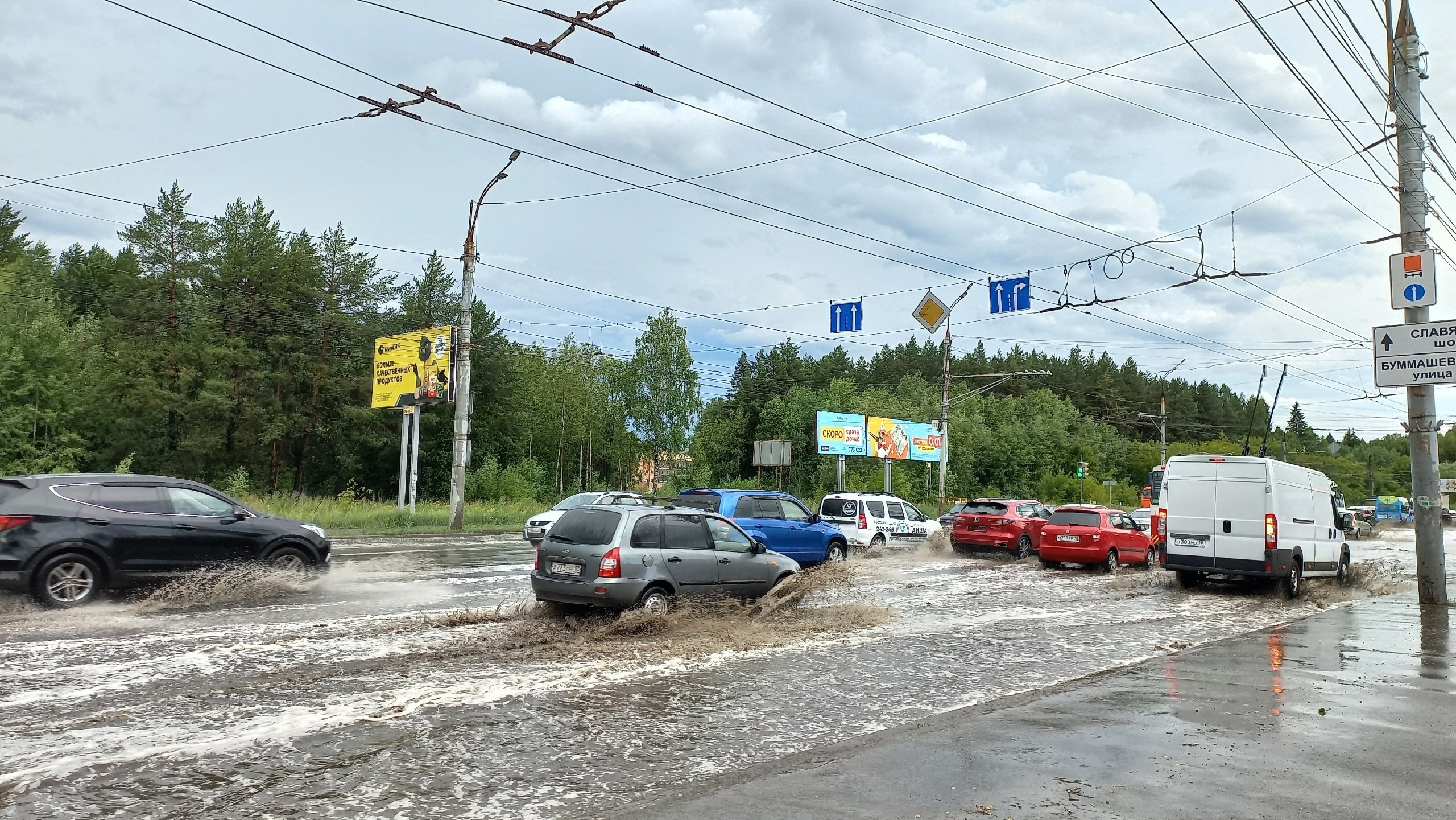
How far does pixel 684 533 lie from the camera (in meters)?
11.6

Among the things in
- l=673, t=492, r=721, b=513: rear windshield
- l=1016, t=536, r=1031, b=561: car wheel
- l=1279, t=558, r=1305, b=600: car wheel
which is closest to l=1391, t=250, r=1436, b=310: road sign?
l=1279, t=558, r=1305, b=600: car wheel

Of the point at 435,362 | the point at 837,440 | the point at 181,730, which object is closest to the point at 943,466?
the point at 837,440

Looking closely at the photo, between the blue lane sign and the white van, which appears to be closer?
the white van

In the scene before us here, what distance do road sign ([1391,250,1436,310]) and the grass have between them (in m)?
25.3

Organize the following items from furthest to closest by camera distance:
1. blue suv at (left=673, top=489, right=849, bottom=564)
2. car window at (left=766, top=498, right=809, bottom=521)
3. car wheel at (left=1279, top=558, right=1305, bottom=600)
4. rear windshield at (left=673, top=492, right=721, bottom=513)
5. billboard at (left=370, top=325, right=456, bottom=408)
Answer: billboard at (left=370, top=325, right=456, bottom=408) → car window at (left=766, top=498, right=809, bottom=521) → blue suv at (left=673, top=489, right=849, bottom=564) → rear windshield at (left=673, top=492, right=721, bottom=513) → car wheel at (left=1279, top=558, right=1305, bottom=600)

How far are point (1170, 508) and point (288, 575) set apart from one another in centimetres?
1460

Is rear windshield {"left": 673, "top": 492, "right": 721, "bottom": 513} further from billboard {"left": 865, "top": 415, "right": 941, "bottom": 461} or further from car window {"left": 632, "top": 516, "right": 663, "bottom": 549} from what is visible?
billboard {"left": 865, "top": 415, "right": 941, "bottom": 461}

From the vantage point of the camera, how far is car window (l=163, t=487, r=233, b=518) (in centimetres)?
1245

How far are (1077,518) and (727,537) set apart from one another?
13.1 m

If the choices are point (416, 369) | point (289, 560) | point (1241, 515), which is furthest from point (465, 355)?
point (1241, 515)

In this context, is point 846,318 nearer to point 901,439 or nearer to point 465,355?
point 465,355

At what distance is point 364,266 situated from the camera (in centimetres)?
6125

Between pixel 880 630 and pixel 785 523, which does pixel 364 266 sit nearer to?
pixel 785 523

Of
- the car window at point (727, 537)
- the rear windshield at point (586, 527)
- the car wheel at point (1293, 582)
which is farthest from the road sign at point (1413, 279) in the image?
the rear windshield at point (586, 527)
